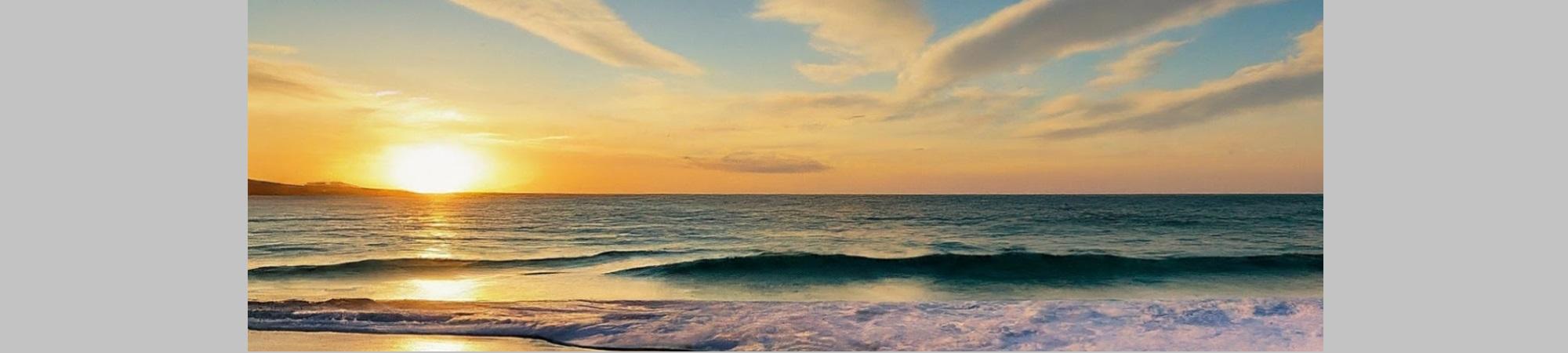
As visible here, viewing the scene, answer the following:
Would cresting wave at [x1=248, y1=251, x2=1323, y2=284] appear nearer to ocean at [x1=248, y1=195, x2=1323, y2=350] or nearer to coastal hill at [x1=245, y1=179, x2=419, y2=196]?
ocean at [x1=248, y1=195, x2=1323, y2=350]

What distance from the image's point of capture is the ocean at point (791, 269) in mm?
4078

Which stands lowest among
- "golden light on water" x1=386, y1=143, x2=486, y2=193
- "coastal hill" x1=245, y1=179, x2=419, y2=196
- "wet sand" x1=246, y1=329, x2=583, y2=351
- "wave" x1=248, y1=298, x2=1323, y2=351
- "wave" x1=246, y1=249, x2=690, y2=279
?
"wet sand" x1=246, y1=329, x2=583, y2=351

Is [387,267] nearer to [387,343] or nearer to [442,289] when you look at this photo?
[442,289]

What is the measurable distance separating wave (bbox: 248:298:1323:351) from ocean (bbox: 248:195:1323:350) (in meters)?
0.02

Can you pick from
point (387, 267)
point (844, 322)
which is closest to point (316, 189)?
point (387, 267)

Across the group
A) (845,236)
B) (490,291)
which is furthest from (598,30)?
(845,236)

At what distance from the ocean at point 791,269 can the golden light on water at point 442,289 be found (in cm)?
2

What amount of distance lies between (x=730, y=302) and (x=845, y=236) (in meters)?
2.73

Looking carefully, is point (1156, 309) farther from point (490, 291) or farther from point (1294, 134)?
point (490, 291)

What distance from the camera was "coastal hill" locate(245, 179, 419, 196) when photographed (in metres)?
5.02

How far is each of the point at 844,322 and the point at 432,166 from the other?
2993mm

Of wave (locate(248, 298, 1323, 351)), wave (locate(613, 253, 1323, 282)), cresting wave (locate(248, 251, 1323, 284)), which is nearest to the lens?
wave (locate(248, 298, 1323, 351))

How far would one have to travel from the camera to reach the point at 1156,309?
4391mm

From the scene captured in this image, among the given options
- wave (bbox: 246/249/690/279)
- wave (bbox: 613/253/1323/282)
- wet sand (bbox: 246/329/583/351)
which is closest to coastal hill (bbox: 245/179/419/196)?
wave (bbox: 246/249/690/279)
